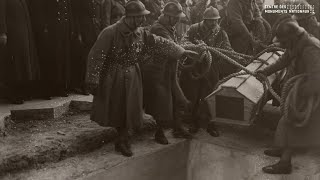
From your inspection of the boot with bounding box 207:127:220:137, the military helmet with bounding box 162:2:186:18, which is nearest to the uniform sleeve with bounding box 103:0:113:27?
the military helmet with bounding box 162:2:186:18

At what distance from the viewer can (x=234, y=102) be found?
6.87m

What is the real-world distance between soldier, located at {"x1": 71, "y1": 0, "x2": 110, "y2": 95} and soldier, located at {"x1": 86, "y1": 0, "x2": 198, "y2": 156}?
183cm

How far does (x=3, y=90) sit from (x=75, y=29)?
1588mm

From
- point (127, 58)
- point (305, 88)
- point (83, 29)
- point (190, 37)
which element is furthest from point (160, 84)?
point (305, 88)

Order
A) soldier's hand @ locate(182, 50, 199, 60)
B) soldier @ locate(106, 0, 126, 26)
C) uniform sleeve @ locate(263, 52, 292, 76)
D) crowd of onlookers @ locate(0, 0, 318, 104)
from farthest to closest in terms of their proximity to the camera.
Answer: soldier @ locate(106, 0, 126, 26) → crowd of onlookers @ locate(0, 0, 318, 104) → soldier's hand @ locate(182, 50, 199, 60) → uniform sleeve @ locate(263, 52, 292, 76)

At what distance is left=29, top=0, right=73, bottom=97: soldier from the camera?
7.59 metres

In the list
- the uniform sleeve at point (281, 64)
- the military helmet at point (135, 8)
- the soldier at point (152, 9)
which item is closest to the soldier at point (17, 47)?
the military helmet at point (135, 8)

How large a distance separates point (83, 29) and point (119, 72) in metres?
2.13

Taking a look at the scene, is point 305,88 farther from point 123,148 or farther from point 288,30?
point 123,148

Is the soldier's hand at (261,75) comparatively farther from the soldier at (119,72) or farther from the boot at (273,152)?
the soldier at (119,72)

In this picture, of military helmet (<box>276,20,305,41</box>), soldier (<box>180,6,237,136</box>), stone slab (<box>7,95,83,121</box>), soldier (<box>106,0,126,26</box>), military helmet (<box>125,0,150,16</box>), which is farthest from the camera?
soldier (<box>106,0,126,26</box>)

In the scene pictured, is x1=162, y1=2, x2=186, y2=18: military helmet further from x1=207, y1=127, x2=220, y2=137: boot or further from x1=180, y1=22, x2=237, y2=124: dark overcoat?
x1=207, y1=127, x2=220, y2=137: boot

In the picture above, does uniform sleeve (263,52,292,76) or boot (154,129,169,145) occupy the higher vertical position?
uniform sleeve (263,52,292,76)

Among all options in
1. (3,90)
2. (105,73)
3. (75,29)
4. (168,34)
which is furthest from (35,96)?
(168,34)
